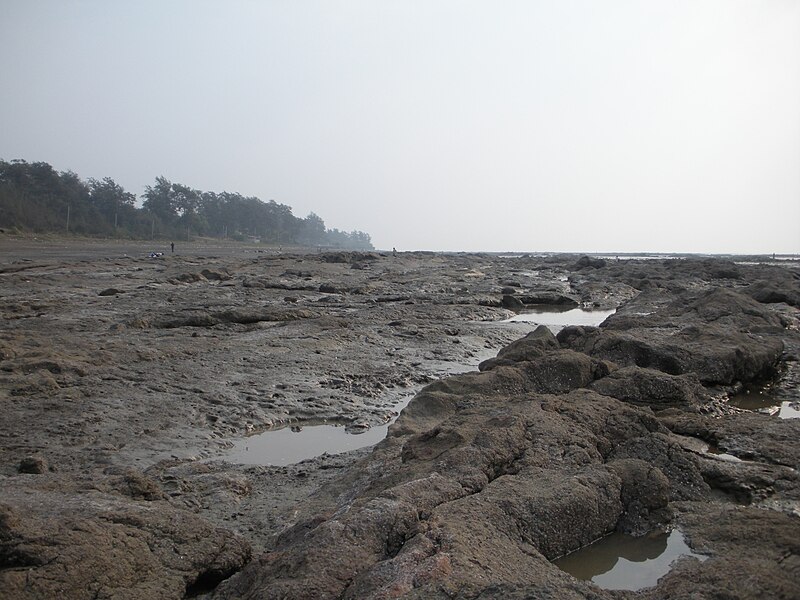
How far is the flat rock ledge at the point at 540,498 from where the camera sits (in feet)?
8.14

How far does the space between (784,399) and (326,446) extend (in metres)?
5.33

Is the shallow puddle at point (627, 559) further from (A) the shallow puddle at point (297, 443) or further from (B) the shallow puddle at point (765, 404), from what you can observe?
(B) the shallow puddle at point (765, 404)

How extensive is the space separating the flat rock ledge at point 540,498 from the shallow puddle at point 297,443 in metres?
0.66

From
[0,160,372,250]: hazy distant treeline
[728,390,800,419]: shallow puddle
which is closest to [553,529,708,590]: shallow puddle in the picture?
[728,390,800,419]: shallow puddle

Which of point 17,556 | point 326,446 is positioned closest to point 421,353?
point 326,446

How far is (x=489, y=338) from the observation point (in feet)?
37.6

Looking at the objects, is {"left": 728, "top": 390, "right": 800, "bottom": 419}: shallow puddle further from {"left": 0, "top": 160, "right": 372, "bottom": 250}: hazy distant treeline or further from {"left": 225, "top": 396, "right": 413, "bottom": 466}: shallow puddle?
{"left": 0, "top": 160, "right": 372, "bottom": 250}: hazy distant treeline

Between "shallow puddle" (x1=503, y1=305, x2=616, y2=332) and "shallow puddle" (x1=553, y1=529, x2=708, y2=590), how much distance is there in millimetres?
9863

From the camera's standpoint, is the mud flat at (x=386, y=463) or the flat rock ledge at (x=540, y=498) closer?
the flat rock ledge at (x=540, y=498)

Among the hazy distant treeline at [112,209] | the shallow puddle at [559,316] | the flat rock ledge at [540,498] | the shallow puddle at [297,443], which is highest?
the hazy distant treeline at [112,209]

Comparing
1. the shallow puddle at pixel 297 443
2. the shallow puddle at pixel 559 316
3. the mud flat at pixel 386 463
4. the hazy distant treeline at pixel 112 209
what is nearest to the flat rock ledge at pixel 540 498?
the mud flat at pixel 386 463

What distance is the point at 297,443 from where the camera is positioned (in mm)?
5668

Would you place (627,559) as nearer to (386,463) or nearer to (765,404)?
(386,463)

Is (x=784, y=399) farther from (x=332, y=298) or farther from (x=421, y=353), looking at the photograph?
(x=332, y=298)
